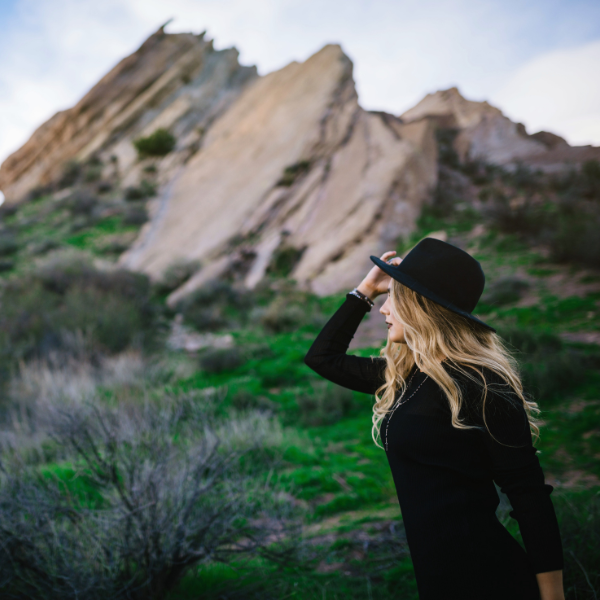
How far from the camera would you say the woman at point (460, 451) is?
49.6 inches

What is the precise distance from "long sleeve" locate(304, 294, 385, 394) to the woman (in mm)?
317

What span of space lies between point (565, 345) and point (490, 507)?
5.47 m

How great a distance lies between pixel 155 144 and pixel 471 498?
24860 mm

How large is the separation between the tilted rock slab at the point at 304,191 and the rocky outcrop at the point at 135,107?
274 inches

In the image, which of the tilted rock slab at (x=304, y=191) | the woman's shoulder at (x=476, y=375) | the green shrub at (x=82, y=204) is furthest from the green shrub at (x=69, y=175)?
the woman's shoulder at (x=476, y=375)

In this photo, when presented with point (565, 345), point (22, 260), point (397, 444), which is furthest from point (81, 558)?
point (22, 260)

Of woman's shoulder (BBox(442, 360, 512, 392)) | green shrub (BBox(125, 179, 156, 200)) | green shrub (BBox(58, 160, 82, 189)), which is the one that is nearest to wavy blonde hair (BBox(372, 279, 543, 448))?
woman's shoulder (BBox(442, 360, 512, 392))

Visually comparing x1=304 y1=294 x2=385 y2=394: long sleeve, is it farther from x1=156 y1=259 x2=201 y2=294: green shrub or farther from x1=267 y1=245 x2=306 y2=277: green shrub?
x1=156 y1=259 x2=201 y2=294: green shrub

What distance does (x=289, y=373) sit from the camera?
23.6 feet

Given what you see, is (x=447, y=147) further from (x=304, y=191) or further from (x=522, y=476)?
(x=522, y=476)

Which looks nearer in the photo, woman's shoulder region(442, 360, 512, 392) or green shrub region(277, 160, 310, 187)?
woman's shoulder region(442, 360, 512, 392)

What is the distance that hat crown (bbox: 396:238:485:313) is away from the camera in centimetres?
151

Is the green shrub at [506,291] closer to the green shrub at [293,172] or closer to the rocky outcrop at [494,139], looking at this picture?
the rocky outcrop at [494,139]

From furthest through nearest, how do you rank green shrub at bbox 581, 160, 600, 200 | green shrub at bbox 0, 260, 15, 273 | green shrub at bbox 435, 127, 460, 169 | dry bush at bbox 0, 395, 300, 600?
green shrub at bbox 435, 127, 460, 169
green shrub at bbox 0, 260, 15, 273
green shrub at bbox 581, 160, 600, 200
dry bush at bbox 0, 395, 300, 600
